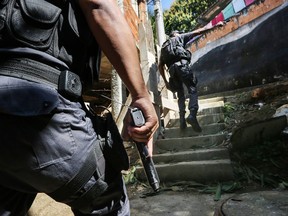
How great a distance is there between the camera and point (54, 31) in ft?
2.77

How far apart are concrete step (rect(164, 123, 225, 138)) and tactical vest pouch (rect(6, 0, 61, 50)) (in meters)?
3.61

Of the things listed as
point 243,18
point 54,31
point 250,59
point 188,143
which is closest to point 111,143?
point 54,31

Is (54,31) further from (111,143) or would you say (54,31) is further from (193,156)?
(193,156)

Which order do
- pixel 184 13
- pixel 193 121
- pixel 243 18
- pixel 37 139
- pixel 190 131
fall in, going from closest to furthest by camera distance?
1. pixel 37 139
2. pixel 193 121
3. pixel 190 131
4. pixel 243 18
5. pixel 184 13

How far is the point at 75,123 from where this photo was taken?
0.79 metres

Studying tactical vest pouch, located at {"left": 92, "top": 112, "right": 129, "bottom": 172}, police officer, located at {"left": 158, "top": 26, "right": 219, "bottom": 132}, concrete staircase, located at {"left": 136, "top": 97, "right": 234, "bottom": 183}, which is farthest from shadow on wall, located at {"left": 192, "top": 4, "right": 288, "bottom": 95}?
tactical vest pouch, located at {"left": 92, "top": 112, "right": 129, "bottom": 172}

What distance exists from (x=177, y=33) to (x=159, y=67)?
0.87 metres

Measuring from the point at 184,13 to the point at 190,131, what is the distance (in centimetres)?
1429

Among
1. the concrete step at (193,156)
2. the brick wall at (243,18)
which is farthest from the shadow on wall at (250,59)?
the concrete step at (193,156)

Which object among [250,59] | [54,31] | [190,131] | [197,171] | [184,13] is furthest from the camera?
[184,13]

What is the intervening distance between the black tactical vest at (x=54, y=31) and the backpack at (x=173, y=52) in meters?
3.49

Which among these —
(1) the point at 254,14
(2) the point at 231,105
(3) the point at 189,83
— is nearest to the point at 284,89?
(2) the point at 231,105

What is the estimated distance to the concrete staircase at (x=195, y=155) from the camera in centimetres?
297

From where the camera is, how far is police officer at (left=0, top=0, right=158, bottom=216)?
714 millimetres
